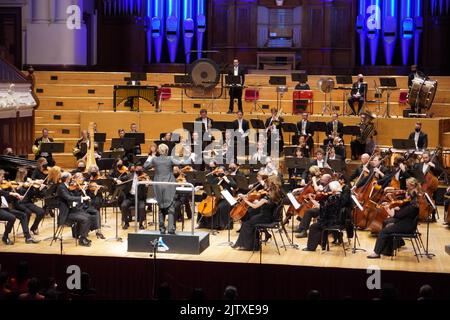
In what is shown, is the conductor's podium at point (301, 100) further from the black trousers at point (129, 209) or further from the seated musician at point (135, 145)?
the black trousers at point (129, 209)

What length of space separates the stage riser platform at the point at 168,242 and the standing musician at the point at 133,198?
1.41m

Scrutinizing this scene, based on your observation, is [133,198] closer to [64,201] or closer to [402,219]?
[64,201]

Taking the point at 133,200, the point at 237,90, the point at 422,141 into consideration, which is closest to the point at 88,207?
the point at 133,200

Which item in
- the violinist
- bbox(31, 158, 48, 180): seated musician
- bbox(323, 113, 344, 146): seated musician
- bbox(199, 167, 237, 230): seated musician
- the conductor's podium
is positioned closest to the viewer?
the violinist

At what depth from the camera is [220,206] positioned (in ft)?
47.8

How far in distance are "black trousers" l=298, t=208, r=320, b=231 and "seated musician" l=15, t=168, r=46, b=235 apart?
4250mm

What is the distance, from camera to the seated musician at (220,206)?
46.4 ft

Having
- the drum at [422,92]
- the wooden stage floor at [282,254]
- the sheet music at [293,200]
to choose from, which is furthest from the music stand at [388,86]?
the sheet music at [293,200]

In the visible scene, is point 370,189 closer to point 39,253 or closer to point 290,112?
→ point 39,253

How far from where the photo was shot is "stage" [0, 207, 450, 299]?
1180cm

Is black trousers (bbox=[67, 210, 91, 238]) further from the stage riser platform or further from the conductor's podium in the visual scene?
the conductor's podium


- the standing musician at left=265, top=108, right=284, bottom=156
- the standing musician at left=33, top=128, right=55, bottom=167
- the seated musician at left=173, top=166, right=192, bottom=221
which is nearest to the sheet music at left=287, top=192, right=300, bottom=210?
the seated musician at left=173, top=166, right=192, bottom=221

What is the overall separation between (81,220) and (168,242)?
1.53 meters
